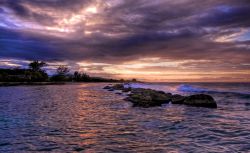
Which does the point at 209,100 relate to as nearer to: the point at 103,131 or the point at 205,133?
the point at 205,133

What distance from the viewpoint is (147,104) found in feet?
87.8

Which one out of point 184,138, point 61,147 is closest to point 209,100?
point 184,138

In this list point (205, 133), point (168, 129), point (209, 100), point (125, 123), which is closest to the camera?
point (205, 133)

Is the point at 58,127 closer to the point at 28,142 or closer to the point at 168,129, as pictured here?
the point at 28,142

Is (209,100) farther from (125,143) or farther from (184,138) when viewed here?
(125,143)

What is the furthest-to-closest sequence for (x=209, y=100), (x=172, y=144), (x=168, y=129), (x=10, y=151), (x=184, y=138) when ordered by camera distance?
(x=209, y=100) < (x=168, y=129) < (x=184, y=138) < (x=172, y=144) < (x=10, y=151)

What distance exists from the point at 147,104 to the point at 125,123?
10728 millimetres

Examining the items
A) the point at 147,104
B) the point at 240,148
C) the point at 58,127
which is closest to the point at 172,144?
the point at 240,148

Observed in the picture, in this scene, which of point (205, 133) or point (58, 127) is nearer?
point (205, 133)

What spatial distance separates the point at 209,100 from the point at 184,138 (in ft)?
49.1

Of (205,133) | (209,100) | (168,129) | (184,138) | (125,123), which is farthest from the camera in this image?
(209,100)

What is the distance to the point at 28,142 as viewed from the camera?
11.3m

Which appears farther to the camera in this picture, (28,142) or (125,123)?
(125,123)

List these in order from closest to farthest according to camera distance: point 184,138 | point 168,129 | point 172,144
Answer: point 172,144 → point 184,138 → point 168,129
